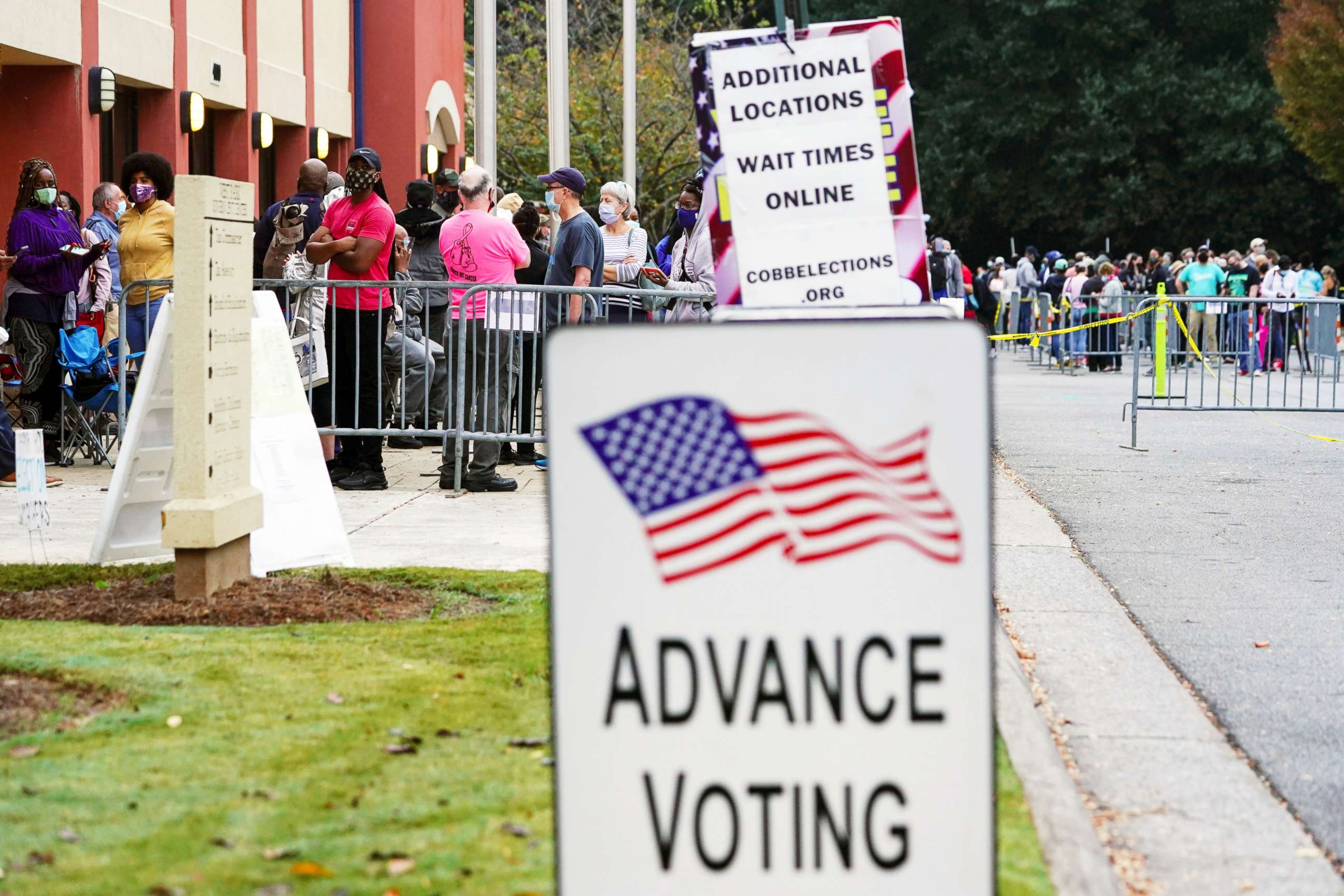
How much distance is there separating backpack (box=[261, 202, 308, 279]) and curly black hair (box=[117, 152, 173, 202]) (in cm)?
100

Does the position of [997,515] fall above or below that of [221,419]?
below

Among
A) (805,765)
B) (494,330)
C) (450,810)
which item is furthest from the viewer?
(494,330)

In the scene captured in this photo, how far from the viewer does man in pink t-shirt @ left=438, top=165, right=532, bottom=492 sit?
11.6 meters

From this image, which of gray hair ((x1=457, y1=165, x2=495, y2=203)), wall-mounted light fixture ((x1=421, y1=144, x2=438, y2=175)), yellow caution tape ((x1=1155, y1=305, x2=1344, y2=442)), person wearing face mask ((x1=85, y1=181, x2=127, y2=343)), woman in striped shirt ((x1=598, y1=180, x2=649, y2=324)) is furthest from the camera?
wall-mounted light fixture ((x1=421, y1=144, x2=438, y2=175))

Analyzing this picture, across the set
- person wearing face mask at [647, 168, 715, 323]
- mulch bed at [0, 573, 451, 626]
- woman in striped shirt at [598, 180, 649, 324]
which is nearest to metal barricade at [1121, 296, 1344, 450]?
person wearing face mask at [647, 168, 715, 323]

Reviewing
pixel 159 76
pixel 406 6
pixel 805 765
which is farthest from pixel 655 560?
pixel 406 6

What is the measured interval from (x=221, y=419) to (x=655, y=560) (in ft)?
15.1

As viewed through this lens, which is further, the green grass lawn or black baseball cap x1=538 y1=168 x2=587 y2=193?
black baseball cap x1=538 y1=168 x2=587 y2=193

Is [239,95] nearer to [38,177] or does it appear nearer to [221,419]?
[38,177]

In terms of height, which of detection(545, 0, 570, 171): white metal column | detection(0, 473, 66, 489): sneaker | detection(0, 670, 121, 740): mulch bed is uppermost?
detection(545, 0, 570, 171): white metal column

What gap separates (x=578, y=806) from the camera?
2.96 meters

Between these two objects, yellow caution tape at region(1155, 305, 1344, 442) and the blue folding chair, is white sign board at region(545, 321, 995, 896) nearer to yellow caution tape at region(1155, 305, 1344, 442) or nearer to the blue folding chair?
the blue folding chair

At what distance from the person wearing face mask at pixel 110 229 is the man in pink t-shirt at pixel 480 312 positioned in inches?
114

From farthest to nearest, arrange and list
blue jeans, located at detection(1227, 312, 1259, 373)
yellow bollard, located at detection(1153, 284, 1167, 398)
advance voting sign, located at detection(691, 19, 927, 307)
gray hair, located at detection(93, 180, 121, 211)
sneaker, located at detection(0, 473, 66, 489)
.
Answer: blue jeans, located at detection(1227, 312, 1259, 373)
yellow bollard, located at detection(1153, 284, 1167, 398)
gray hair, located at detection(93, 180, 121, 211)
sneaker, located at detection(0, 473, 66, 489)
advance voting sign, located at detection(691, 19, 927, 307)
